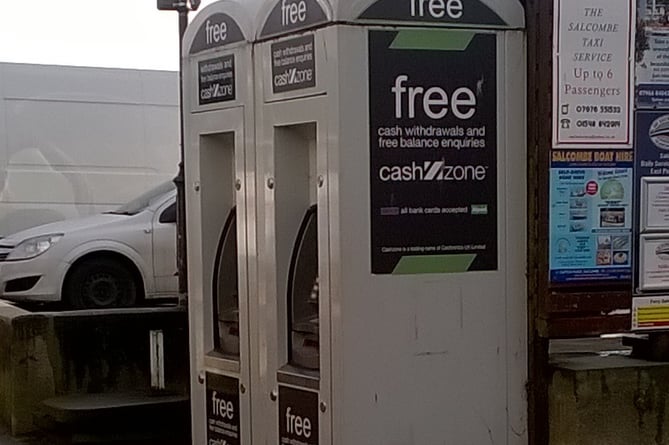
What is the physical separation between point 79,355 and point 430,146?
398 cm

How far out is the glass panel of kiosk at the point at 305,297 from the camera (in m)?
4.72

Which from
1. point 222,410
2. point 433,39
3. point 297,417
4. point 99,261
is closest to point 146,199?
point 99,261

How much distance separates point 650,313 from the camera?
470 centimetres

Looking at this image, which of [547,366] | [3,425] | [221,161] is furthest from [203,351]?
[3,425]

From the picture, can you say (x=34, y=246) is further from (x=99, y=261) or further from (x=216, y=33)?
(x=216, y=33)

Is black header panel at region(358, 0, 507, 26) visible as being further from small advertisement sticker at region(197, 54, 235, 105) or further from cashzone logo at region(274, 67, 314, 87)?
small advertisement sticker at region(197, 54, 235, 105)

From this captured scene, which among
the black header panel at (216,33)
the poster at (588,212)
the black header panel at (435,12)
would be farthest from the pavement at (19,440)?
the black header panel at (435,12)

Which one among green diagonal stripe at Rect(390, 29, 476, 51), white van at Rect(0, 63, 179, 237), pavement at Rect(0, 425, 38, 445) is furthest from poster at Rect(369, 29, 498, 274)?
white van at Rect(0, 63, 179, 237)

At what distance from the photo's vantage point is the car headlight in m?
12.0

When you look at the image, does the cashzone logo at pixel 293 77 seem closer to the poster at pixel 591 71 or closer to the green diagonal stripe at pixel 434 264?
the green diagonal stripe at pixel 434 264

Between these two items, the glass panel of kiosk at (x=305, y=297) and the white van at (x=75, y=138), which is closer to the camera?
the glass panel of kiosk at (x=305, y=297)

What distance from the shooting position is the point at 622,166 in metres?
4.57

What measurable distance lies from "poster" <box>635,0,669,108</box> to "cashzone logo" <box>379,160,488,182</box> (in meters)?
0.78

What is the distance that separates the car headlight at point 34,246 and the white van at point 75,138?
195cm
